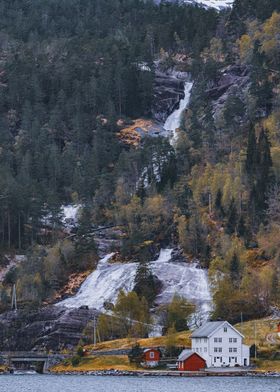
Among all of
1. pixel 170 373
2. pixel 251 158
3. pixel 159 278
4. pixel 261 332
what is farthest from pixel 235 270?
pixel 170 373

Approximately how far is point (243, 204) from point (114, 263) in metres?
22.8

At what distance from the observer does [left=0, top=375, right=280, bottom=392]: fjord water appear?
98.2 metres

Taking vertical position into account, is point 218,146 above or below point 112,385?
above

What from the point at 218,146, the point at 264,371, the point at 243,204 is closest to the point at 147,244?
the point at 243,204

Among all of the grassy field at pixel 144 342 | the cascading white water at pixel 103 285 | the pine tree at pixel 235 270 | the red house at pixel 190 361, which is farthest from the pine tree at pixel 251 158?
the red house at pixel 190 361

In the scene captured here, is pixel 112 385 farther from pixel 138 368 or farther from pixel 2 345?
pixel 2 345

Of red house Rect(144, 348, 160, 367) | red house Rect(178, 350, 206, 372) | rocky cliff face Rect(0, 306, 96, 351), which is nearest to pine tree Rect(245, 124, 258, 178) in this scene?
rocky cliff face Rect(0, 306, 96, 351)

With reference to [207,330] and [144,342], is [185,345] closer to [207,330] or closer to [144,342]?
[207,330]

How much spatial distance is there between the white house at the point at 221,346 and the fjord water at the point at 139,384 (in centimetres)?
770

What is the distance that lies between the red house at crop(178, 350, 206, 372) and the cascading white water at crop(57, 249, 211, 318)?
2591 centimetres

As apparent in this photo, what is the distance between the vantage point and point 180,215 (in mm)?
174750

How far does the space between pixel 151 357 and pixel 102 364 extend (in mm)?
6348

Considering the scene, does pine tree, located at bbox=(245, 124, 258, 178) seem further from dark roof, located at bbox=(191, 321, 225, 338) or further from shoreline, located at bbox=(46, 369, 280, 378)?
shoreline, located at bbox=(46, 369, 280, 378)

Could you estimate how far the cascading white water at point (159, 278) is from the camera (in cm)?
15375
